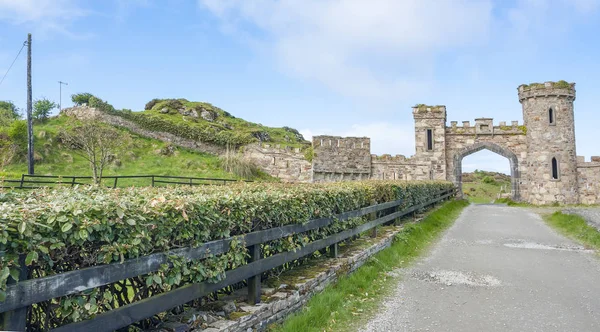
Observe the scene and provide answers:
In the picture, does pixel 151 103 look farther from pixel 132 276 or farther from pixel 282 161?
pixel 132 276

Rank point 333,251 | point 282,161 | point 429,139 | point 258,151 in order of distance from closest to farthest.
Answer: point 333,251 → point 429,139 → point 282,161 → point 258,151

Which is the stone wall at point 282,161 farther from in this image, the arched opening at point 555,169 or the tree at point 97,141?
the arched opening at point 555,169

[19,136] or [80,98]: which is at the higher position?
[80,98]

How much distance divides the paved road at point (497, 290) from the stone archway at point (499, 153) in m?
22.2

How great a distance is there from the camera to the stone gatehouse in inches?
1131

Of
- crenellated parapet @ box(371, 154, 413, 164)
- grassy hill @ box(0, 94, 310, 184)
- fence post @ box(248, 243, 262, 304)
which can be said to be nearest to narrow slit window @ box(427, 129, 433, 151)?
crenellated parapet @ box(371, 154, 413, 164)

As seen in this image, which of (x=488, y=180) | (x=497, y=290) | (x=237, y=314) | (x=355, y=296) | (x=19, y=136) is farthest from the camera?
(x=488, y=180)

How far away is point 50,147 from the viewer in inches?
1192

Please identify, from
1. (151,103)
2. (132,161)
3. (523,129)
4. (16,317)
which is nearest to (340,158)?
(523,129)

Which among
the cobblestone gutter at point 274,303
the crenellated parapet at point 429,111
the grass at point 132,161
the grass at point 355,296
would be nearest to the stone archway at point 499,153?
the crenellated parapet at point 429,111

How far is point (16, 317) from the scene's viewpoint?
2416 mm

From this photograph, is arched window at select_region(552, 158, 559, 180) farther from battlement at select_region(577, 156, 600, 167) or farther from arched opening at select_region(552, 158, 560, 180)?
battlement at select_region(577, 156, 600, 167)

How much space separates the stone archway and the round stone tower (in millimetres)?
883

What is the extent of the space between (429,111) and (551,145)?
915 centimetres
